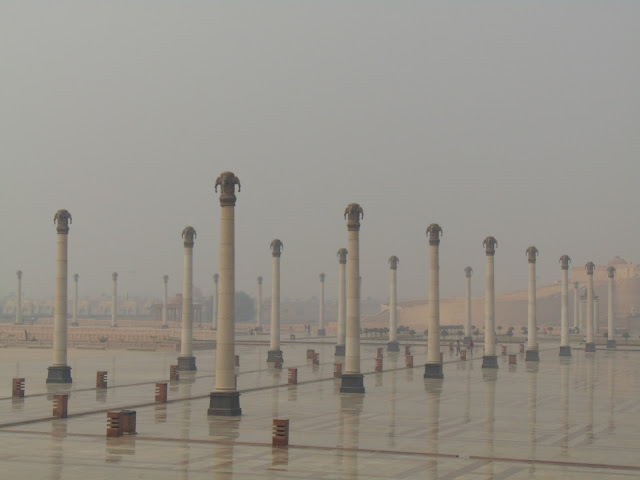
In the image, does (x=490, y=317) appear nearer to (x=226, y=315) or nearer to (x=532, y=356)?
(x=532, y=356)

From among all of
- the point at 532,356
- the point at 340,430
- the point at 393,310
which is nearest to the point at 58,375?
the point at 340,430

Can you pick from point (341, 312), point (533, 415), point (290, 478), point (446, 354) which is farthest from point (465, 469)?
point (446, 354)

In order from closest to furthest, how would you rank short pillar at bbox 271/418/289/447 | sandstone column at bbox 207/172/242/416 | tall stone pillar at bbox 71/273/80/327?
short pillar at bbox 271/418/289/447 → sandstone column at bbox 207/172/242/416 → tall stone pillar at bbox 71/273/80/327

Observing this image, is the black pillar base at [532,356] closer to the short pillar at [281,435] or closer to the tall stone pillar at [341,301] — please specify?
the tall stone pillar at [341,301]

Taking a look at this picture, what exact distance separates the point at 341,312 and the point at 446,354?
53.2 feet

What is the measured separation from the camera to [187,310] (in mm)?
65875

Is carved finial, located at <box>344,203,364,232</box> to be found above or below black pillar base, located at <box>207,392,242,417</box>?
above

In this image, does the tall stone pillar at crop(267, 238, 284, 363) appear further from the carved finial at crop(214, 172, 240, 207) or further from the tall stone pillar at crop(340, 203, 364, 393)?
the carved finial at crop(214, 172, 240, 207)

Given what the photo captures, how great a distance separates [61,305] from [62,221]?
4534 millimetres

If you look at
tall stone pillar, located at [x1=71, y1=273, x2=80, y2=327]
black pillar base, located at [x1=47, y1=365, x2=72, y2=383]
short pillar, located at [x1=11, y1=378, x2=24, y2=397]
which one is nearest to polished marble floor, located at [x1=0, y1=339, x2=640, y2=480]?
short pillar, located at [x1=11, y1=378, x2=24, y2=397]

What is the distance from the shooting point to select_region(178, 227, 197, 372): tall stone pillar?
64938 mm

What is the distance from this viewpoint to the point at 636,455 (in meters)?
28.6

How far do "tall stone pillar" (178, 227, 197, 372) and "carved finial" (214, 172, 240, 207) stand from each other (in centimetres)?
2672

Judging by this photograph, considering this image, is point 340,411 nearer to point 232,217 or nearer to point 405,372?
point 232,217
